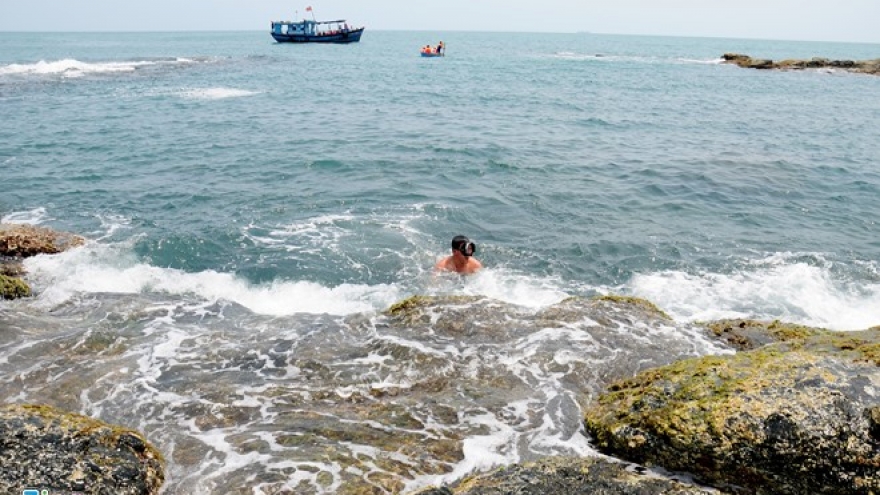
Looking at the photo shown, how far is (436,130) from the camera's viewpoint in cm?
2931

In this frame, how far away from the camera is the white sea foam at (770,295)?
11.3m

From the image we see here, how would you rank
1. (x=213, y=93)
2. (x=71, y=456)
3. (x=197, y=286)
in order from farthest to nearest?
(x=213, y=93) → (x=197, y=286) → (x=71, y=456)

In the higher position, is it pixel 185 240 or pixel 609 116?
pixel 609 116

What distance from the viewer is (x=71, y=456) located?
4.95 metres

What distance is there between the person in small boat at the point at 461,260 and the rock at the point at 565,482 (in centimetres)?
729

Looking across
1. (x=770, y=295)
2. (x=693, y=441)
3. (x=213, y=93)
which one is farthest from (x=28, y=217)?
(x=213, y=93)

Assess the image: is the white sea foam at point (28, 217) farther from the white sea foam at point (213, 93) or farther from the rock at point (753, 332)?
the white sea foam at point (213, 93)

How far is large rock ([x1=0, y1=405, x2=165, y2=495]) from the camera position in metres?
4.70

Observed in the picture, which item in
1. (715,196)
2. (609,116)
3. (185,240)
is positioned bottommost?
(185,240)

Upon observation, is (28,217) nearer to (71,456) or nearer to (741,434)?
(71,456)

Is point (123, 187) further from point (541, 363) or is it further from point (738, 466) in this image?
point (738, 466)

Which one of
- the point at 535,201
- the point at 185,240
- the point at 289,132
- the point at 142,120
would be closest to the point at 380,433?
the point at 185,240

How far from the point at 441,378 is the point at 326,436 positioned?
1.89 m

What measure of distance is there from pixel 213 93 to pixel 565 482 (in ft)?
139
